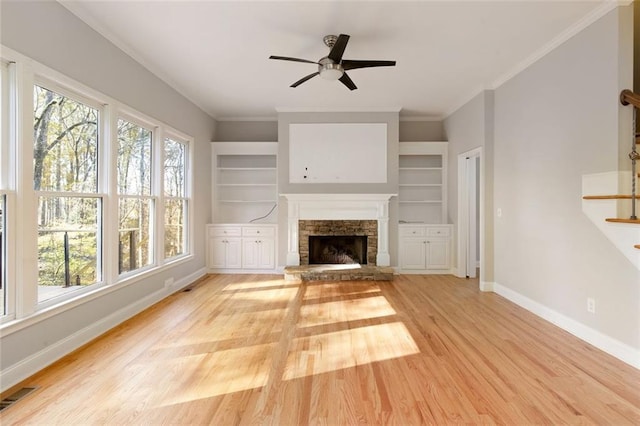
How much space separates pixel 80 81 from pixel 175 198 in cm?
206

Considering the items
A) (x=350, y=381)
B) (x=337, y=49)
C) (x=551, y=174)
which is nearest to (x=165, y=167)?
(x=337, y=49)

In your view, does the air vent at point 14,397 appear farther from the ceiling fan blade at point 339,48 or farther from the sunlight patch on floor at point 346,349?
the ceiling fan blade at point 339,48

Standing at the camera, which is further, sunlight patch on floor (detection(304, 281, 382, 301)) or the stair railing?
sunlight patch on floor (detection(304, 281, 382, 301))

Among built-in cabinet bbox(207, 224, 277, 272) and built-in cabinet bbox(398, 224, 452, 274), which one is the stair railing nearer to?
built-in cabinet bbox(398, 224, 452, 274)

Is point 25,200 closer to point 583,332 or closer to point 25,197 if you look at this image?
point 25,197

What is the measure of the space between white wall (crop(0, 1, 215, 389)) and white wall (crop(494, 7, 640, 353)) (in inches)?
173

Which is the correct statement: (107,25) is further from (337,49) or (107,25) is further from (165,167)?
(337,49)

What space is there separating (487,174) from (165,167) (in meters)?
4.43

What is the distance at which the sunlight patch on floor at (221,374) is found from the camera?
2039mm

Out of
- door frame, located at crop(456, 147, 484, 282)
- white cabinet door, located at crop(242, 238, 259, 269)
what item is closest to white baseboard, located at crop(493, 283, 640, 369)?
door frame, located at crop(456, 147, 484, 282)

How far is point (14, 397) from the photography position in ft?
6.51

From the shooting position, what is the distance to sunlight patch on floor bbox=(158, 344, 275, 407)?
2.04 metres

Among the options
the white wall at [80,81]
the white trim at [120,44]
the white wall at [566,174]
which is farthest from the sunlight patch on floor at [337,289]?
the white trim at [120,44]

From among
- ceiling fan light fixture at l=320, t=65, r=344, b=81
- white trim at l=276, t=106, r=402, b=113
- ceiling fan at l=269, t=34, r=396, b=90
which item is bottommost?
ceiling fan light fixture at l=320, t=65, r=344, b=81
